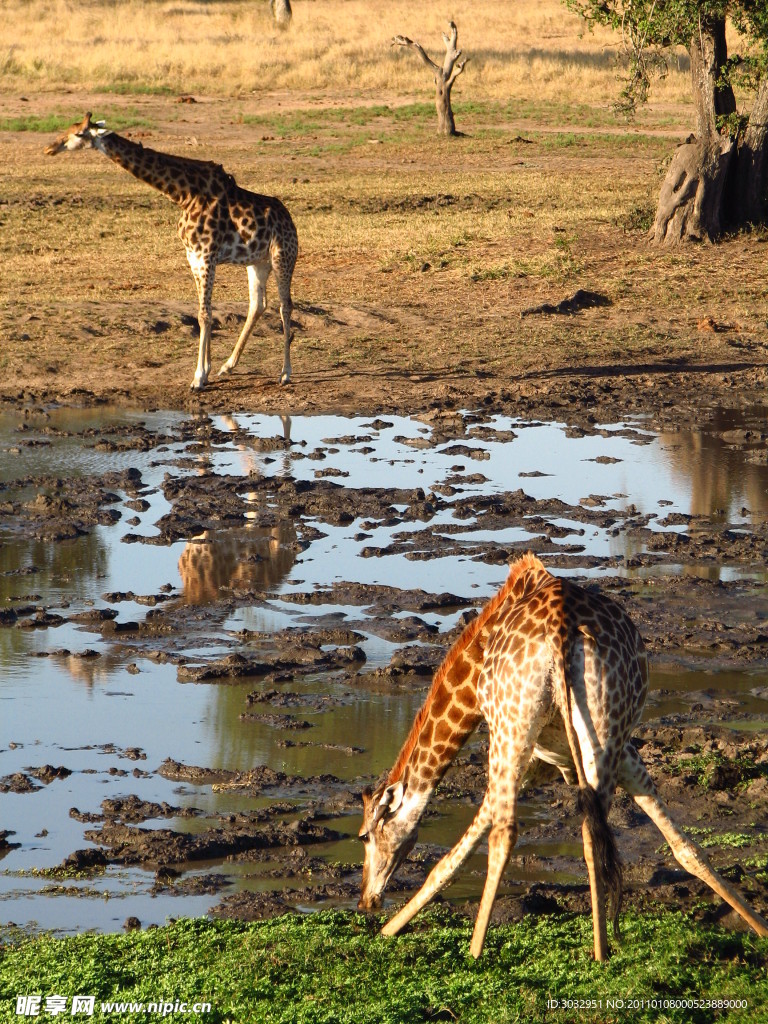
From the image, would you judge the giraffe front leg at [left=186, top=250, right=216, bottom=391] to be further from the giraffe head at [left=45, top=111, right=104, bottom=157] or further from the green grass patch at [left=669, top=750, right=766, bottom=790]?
the green grass patch at [left=669, top=750, right=766, bottom=790]

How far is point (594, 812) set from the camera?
15.9 ft

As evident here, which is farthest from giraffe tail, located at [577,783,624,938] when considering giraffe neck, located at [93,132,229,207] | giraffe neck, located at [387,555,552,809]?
giraffe neck, located at [93,132,229,207]

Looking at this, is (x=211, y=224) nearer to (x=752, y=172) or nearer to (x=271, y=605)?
(x=271, y=605)

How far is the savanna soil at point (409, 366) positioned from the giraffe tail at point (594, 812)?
0.77 metres

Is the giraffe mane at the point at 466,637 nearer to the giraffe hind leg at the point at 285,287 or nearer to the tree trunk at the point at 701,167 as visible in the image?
the giraffe hind leg at the point at 285,287

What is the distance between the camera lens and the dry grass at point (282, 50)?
1608 inches

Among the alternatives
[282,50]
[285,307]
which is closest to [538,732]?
[285,307]

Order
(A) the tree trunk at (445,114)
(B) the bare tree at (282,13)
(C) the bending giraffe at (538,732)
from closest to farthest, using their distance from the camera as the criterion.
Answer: (C) the bending giraffe at (538,732) < (A) the tree trunk at (445,114) < (B) the bare tree at (282,13)

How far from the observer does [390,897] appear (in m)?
5.75

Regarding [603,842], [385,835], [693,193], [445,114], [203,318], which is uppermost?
[445,114]

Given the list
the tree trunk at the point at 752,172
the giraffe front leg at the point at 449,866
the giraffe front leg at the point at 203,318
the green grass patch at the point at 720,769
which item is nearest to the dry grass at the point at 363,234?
the giraffe front leg at the point at 203,318

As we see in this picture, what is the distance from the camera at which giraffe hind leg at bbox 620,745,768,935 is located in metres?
5.19

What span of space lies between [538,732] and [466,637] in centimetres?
63

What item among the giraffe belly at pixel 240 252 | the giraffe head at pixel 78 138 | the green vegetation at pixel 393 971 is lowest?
the green vegetation at pixel 393 971
